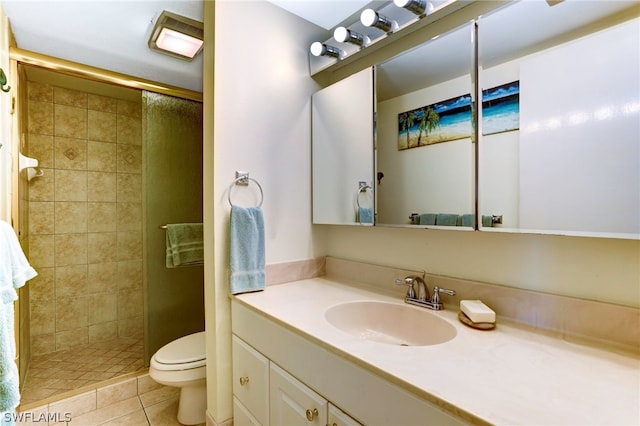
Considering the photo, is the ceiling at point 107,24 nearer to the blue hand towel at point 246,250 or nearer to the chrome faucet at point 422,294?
the blue hand towel at point 246,250

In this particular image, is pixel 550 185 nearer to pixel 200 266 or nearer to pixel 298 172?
pixel 298 172

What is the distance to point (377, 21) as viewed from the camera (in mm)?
1249

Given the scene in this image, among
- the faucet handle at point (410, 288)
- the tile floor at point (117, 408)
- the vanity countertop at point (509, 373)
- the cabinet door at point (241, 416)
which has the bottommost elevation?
the tile floor at point (117, 408)

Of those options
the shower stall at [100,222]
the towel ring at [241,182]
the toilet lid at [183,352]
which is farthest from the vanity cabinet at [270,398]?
the shower stall at [100,222]

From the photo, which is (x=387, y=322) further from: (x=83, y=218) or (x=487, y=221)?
(x=83, y=218)

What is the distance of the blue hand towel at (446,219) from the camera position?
1.11m

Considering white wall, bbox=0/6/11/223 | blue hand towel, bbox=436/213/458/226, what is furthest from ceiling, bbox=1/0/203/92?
blue hand towel, bbox=436/213/458/226

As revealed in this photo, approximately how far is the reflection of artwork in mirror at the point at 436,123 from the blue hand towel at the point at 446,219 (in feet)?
0.97

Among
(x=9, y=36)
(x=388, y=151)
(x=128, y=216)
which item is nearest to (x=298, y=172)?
(x=388, y=151)

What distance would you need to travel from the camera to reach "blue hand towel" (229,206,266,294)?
1.33 metres

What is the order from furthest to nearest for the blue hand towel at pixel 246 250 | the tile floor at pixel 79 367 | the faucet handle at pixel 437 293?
1. the tile floor at pixel 79 367
2. the blue hand towel at pixel 246 250
3. the faucet handle at pixel 437 293

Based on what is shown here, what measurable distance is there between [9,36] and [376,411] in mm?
2520

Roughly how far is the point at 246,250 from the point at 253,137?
22.1 inches

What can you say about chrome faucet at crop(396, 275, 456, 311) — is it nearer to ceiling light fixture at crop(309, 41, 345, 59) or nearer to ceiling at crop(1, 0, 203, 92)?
ceiling light fixture at crop(309, 41, 345, 59)
